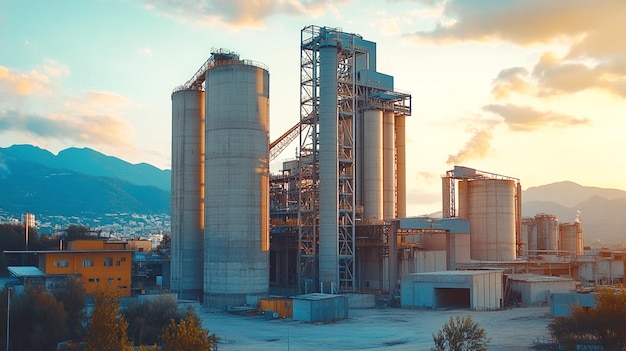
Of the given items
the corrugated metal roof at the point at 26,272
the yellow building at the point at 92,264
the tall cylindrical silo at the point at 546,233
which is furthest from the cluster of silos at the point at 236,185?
the tall cylindrical silo at the point at 546,233

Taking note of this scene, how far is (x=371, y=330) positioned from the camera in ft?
195

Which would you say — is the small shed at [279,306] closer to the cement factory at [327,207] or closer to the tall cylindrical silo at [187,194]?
the cement factory at [327,207]

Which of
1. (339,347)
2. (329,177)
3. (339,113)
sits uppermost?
(339,113)

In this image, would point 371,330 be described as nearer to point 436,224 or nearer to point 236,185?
point 236,185

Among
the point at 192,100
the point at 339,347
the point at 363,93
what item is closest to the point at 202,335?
the point at 339,347

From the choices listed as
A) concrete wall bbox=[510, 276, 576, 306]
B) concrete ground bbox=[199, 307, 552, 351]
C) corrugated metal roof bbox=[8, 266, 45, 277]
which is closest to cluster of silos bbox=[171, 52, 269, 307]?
concrete ground bbox=[199, 307, 552, 351]

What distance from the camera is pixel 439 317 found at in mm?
68062

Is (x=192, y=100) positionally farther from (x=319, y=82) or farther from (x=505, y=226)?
(x=505, y=226)

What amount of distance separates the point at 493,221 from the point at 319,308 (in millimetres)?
43758

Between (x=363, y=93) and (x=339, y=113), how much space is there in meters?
12.6

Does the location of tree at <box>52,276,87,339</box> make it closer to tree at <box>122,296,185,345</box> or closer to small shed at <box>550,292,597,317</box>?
tree at <box>122,296,185,345</box>

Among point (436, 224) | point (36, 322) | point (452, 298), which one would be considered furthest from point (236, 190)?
point (36, 322)

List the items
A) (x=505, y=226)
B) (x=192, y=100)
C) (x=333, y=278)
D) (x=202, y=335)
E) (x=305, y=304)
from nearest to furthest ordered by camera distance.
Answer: (x=202, y=335)
(x=305, y=304)
(x=333, y=278)
(x=192, y=100)
(x=505, y=226)

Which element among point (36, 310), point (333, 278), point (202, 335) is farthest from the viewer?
point (333, 278)
